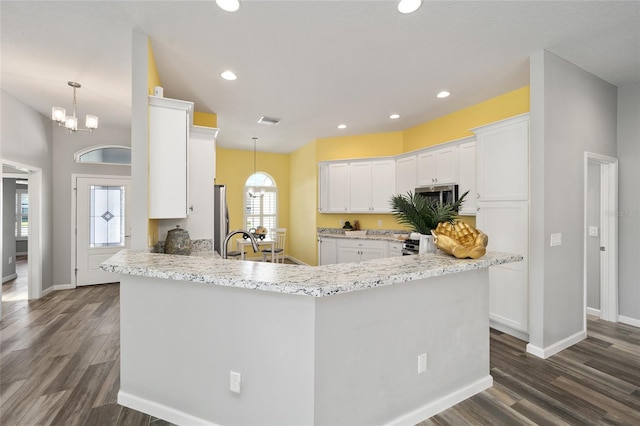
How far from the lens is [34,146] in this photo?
4367 millimetres

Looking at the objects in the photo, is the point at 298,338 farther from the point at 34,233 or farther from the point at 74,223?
the point at 74,223

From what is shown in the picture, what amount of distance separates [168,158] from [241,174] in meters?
4.94

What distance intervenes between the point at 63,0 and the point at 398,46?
262cm

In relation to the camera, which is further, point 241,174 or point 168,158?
point 241,174

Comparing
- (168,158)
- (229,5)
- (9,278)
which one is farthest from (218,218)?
(9,278)

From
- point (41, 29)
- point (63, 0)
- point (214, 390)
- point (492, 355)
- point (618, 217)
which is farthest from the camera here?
point (618, 217)

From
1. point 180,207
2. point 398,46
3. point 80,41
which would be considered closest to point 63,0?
point 80,41

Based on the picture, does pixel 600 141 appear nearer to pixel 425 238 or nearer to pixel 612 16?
pixel 612 16

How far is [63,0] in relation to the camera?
2.07m

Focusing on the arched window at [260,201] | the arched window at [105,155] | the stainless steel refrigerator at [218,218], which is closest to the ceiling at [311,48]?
the arched window at [105,155]

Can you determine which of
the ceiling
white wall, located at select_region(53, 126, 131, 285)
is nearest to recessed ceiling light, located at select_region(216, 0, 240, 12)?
the ceiling

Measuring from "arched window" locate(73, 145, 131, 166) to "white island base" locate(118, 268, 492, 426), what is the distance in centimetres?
454

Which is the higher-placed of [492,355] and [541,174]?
[541,174]

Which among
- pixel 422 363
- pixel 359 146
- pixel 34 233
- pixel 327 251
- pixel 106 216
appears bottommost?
pixel 422 363
